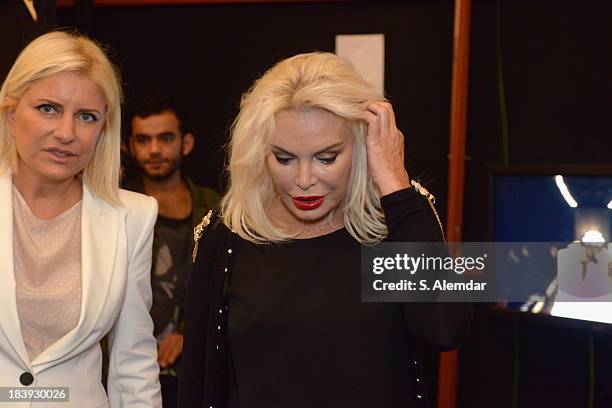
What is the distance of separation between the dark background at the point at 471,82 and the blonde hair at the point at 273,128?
103 cm

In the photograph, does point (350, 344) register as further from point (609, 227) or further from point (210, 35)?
point (210, 35)

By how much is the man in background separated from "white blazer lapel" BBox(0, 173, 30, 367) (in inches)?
48.7

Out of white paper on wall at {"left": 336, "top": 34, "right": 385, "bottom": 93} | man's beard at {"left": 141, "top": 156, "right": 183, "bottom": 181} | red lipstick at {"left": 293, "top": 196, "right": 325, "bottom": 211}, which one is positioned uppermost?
white paper on wall at {"left": 336, "top": 34, "right": 385, "bottom": 93}

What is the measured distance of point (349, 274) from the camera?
1.88 meters

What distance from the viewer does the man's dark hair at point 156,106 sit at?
336 cm

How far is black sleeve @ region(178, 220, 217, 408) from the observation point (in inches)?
77.9

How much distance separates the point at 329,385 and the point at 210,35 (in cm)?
208

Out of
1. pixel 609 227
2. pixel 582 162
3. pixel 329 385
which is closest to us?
pixel 329 385

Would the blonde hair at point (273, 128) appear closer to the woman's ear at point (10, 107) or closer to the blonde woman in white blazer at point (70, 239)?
the blonde woman in white blazer at point (70, 239)

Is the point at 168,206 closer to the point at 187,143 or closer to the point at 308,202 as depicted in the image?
the point at 187,143

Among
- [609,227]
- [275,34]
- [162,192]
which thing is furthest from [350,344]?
[275,34]

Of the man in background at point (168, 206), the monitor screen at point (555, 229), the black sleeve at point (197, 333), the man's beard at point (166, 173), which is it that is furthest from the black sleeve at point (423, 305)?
the man's beard at point (166, 173)

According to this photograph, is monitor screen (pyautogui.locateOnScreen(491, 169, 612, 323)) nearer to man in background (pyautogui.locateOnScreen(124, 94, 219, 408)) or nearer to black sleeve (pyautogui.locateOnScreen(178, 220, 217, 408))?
man in background (pyautogui.locateOnScreen(124, 94, 219, 408))

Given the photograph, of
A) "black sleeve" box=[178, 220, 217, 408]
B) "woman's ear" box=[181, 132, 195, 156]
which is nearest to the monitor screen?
"woman's ear" box=[181, 132, 195, 156]
